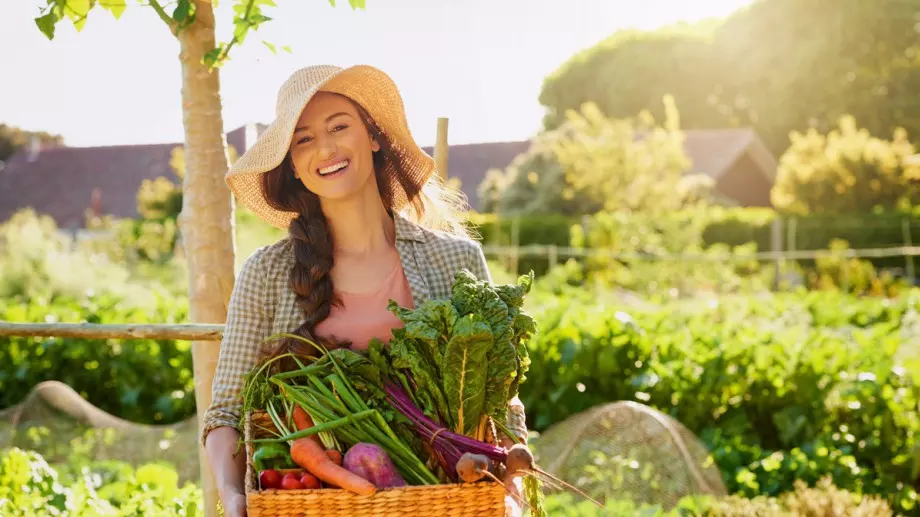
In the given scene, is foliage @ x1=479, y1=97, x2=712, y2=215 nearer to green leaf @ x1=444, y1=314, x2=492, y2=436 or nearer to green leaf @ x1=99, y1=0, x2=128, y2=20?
green leaf @ x1=99, y1=0, x2=128, y2=20

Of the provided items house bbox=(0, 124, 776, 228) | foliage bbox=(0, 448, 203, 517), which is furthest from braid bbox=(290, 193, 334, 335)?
house bbox=(0, 124, 776, 228)

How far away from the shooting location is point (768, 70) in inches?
1350

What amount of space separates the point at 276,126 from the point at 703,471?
2.76 m

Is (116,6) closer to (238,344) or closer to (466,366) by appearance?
(238,344)

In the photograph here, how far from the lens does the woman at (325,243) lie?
2.40 m

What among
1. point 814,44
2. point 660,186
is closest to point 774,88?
point 814,44

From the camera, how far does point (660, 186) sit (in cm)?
1961

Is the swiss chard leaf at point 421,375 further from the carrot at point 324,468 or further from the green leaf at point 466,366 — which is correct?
the carrot at point 324,468

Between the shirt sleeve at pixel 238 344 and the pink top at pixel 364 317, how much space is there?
18 cm

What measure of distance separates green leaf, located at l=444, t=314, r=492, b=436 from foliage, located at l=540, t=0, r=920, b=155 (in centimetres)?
3215

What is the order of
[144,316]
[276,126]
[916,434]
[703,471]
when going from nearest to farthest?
[276,126], [703,471], [916,434], [144,316]

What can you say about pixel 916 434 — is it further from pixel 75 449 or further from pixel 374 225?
pixel 75 449

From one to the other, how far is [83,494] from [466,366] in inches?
99.7

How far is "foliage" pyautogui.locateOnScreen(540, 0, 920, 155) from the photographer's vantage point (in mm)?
31312
